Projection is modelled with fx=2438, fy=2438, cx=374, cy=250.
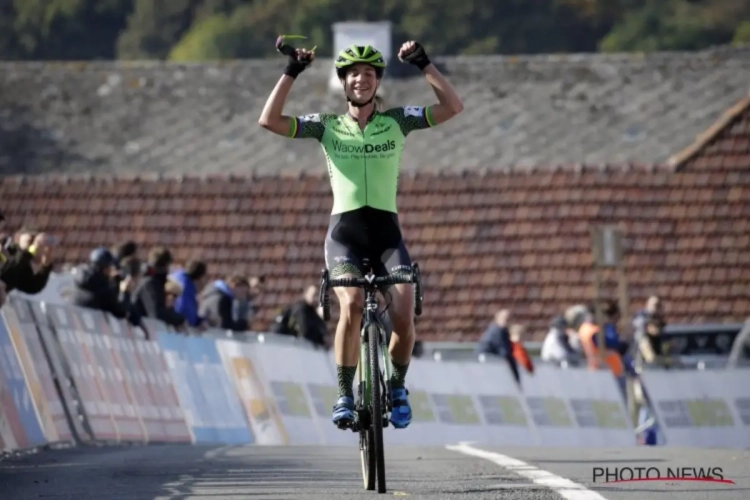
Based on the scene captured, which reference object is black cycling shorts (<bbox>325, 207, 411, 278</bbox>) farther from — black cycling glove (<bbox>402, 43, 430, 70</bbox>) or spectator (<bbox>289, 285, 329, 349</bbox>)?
spectator (<bbox>289, 285, 329, 349</bbox>)

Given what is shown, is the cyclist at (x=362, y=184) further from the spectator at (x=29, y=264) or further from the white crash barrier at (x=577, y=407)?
the white crash barrier at (x=577, y=407)

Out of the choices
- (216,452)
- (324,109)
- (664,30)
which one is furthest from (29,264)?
(664,30)

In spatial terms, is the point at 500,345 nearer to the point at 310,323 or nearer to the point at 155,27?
the point at 310,323

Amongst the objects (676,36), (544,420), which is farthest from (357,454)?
(676,36)

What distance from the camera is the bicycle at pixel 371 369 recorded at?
12.9 meters

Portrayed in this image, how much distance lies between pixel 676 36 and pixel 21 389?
264 feet

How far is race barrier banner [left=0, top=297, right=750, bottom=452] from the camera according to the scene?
1853cm

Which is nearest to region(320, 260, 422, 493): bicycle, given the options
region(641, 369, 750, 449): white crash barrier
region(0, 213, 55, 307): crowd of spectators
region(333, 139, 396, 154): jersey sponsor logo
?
region(333, 139, 396, 154): jersey sponsor logo

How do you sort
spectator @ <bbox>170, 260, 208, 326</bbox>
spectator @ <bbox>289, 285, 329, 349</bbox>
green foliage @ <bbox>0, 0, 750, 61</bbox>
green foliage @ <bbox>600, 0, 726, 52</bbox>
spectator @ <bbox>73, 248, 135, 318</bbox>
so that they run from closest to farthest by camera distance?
spectator @ <bbox>73, 248, 135, 318</bbox> → spectator @ <bbox>170, 260, 208, 326</bbox> → spectator @ <bbox>289, 285, 329, 349</bbox> → green foliage @ <bbox>0, 0, 750, 61</bbox> → green foliage @ <bbox>600, 0, 726, 52</bbox>

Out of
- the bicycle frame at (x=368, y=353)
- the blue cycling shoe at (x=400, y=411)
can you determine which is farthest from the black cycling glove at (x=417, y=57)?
the blue cycling shoe at (x=400, y=411)

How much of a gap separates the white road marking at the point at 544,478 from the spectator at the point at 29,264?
357cm

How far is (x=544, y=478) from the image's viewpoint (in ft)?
44.3

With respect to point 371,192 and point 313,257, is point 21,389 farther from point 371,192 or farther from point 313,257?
point 313,257

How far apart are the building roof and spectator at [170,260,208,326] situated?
81.0 feet
